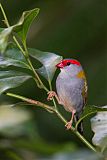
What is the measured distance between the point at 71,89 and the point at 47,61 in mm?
493

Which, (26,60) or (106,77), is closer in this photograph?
(26,60)

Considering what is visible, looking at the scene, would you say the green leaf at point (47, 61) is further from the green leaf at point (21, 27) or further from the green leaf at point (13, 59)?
the green leaf at point (21, 27)

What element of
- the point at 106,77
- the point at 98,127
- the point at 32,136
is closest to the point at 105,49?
the point at 106,77

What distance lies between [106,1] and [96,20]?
377mm

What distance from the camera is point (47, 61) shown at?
2615 millimetres

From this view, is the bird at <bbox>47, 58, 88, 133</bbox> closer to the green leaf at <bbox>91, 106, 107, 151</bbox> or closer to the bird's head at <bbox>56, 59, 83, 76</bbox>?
the bird's head at <bbox>56, 59, 83, 76</bbox>

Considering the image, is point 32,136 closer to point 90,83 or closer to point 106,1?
point 90,83

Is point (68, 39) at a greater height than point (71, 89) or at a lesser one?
lesser

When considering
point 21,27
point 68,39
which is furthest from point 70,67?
point 68,39

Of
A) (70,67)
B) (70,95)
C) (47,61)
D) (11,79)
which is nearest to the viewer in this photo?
(11,79)

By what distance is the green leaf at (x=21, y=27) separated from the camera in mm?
1939

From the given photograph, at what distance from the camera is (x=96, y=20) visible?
23.7ft

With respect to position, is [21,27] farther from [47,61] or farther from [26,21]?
[47,61]

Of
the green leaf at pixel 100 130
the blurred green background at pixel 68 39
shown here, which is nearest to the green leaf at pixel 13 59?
the green leaf at pixel 100 130
